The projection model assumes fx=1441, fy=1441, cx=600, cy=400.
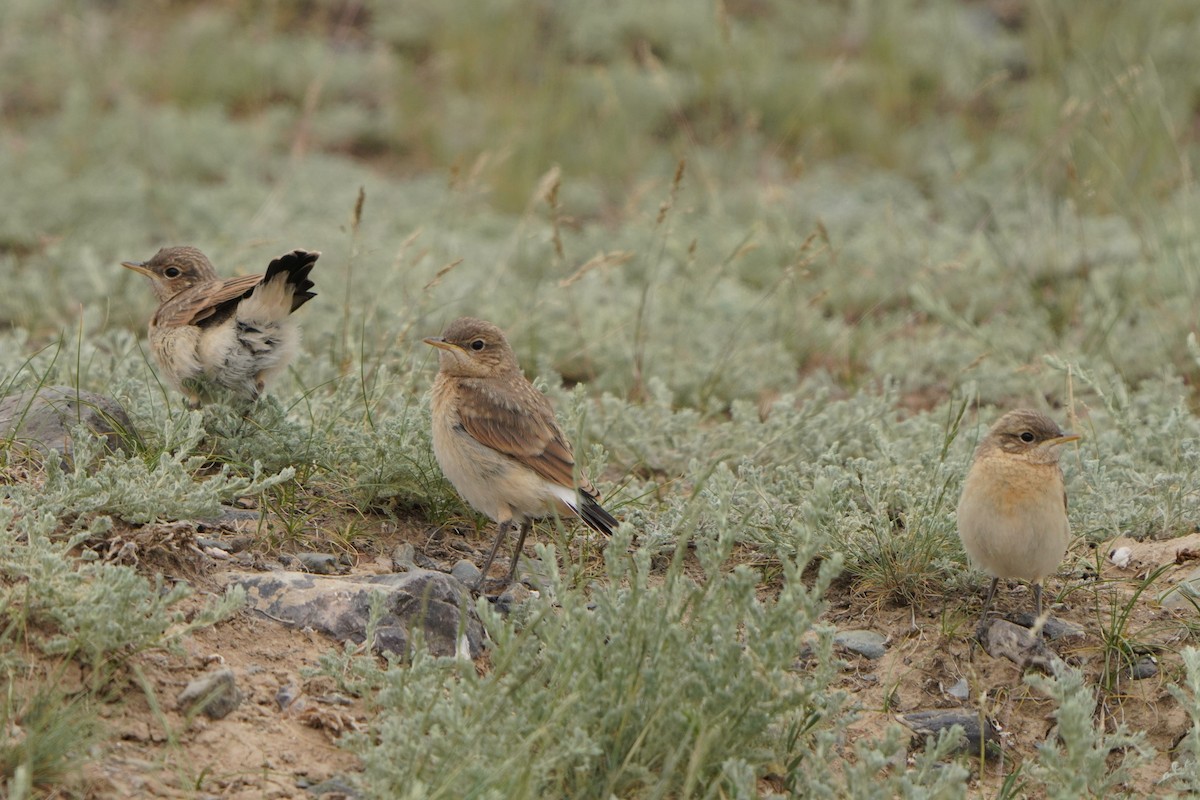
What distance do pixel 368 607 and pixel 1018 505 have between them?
2.37 metres

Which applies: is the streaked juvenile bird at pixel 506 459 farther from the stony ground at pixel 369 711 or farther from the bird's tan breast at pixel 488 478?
the stony ground at pixel 369 711

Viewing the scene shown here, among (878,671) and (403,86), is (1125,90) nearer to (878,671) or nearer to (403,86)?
(878,671)

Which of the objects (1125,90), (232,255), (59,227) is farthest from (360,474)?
(1125,90)

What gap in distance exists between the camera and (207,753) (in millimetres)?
4426

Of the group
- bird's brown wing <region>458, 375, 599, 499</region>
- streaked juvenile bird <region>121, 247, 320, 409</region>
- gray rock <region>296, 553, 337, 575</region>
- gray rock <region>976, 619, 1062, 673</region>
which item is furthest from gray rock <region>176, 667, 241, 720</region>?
gray rock <region>976, 619, 1062, 673</region>

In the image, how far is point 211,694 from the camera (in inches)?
177

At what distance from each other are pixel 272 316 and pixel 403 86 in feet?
26.8

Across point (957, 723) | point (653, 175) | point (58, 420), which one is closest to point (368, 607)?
point (58, 420)

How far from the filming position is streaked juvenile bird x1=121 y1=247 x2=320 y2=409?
614 cm

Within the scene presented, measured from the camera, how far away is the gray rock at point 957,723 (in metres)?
5.07

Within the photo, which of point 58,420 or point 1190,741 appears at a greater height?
point 58,420

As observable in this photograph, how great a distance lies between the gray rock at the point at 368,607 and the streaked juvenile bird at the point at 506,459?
0.44 m

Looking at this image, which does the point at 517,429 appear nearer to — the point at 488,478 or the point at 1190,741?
the point at 488,478

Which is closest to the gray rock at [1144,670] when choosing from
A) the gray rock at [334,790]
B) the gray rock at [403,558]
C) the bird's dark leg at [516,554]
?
the bird's dark leg at [516,554]
